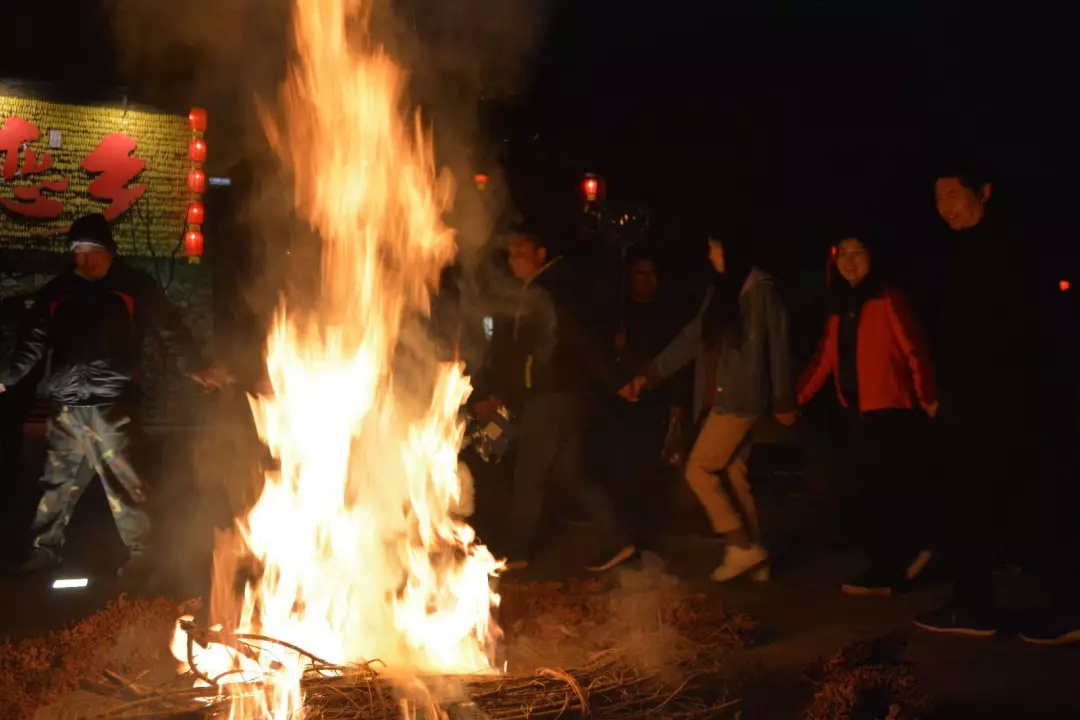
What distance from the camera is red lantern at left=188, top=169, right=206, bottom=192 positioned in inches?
565

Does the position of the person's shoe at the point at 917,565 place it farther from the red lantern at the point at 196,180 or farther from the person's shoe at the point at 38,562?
the red lantern at the point at 196,180

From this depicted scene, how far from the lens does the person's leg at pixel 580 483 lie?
262 inches

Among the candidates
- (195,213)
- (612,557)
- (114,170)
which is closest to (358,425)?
(612,557)

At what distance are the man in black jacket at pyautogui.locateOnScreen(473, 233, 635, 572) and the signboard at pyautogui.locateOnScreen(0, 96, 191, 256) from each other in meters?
9.37

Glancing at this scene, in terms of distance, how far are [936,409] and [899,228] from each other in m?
16.5

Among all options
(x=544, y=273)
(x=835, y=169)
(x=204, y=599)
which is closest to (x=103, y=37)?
(x=544, y=273)

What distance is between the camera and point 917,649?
4.88 meters

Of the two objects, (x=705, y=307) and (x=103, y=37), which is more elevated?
(x=103, y=37)

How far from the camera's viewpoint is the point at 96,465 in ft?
21.0

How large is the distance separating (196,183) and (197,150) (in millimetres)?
453

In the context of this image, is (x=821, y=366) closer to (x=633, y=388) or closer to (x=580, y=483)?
(x=633, y=388)

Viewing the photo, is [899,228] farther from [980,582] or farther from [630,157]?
[980,582]

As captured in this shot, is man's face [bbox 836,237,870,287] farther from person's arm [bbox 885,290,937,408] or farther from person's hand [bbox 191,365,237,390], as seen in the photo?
person's hand [bbox 191,365,237,390]

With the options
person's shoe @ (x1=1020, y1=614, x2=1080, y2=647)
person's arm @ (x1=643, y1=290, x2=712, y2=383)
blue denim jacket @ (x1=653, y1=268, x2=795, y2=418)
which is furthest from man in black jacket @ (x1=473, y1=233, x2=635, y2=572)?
person's shoe @ (x1=1020, y1=614, x2=1080, y2=647)
